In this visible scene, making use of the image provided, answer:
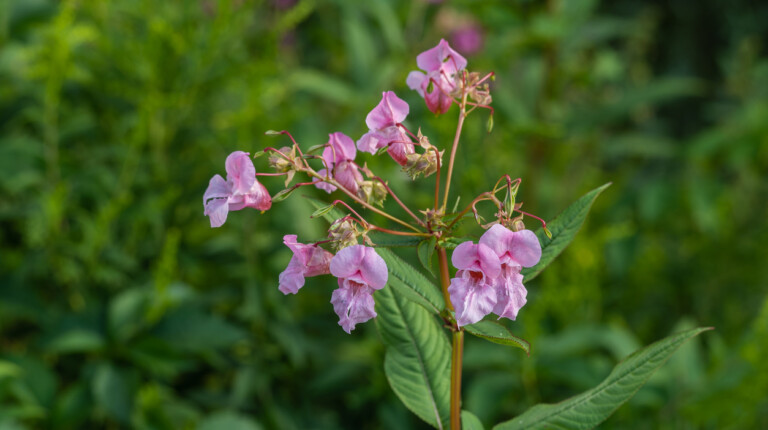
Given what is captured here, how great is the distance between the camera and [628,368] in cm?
49

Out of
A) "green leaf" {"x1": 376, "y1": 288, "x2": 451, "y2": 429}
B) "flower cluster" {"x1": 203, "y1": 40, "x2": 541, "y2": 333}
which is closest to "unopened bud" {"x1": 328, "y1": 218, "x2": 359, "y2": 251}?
"flower cluster" {"x1": 203, "y1": 40, "x2": 541, "y2": 333}

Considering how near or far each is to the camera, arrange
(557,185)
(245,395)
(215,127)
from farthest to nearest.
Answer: (557,185) → (215,127) → (245,395)

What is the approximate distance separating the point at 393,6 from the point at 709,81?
2.07 metres

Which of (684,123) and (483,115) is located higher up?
(684,123)

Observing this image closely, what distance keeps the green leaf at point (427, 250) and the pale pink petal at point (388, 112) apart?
0.09 meters

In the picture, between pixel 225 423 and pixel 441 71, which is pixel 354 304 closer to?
pixel 441 71

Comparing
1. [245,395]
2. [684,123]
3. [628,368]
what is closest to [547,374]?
[245,395]

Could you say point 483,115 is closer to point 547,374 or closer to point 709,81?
point 547,374

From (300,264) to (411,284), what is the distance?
0.26 ft

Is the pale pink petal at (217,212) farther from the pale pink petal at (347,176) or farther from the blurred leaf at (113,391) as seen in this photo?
the blurred leaf at (113,391)

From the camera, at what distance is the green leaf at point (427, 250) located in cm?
48

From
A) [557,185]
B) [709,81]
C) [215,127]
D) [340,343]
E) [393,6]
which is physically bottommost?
[340,343]

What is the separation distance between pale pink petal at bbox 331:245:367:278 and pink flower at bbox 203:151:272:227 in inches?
3.1

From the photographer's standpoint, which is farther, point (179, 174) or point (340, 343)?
point (340, 343)
